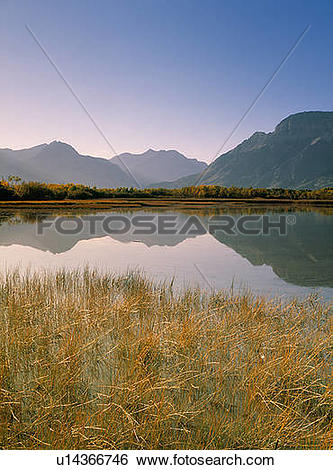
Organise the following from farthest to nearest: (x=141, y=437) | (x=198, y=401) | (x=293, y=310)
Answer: (x=293, y=310), (x=198, y=401), (x=141, y=437)

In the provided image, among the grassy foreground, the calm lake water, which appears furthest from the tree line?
the grassy foreground

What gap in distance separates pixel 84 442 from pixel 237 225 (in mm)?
25669

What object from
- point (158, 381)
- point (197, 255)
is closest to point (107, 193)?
point (197, 255)

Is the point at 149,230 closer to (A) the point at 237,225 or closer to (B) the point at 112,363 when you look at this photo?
(A) the point at 237,225

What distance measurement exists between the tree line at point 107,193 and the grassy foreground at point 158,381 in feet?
145

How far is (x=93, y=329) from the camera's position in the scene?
19.6 ft

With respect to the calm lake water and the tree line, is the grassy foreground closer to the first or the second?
the calm lake water

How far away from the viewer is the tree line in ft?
162

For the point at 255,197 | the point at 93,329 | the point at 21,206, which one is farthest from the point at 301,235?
the point at 255,197

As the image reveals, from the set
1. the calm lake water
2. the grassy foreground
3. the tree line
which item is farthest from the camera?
the tree line

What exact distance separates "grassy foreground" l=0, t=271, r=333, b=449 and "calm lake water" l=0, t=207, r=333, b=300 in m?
3.60

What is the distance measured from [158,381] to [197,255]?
38.8 feet

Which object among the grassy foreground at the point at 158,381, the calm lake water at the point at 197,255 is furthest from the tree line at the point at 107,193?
the grassy foreground at the point at 158,381

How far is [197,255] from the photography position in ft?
53.0
